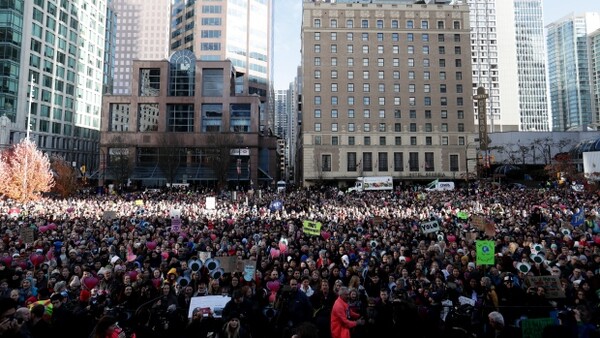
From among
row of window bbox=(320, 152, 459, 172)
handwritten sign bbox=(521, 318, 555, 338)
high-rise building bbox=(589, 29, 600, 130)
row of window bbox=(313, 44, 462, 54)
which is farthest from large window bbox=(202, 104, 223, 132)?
high-rise building bbox=(589, 29, 600, 130)

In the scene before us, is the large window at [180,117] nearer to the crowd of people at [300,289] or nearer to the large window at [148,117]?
the large window at [148,117]

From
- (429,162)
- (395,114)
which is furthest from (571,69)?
(395,114)

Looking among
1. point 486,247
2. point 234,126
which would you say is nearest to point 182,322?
point 486,247

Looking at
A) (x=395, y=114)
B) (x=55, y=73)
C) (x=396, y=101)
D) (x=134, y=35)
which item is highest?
(x=134, y=35)

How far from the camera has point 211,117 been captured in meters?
66.5

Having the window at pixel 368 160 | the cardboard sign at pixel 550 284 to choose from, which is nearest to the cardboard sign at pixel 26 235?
the cardboard sign at pixel 550 284

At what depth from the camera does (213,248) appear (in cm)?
1436

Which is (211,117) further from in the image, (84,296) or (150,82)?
(84,296)

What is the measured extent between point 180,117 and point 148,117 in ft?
22.4

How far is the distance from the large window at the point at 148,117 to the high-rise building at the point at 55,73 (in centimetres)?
1681

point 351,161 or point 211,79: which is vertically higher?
point 211,79

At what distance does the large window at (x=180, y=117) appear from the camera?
2623 inches

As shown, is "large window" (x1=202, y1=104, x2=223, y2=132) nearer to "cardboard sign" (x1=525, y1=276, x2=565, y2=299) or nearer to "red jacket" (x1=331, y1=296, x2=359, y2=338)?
"cardboard sign" (x1=525, y1=276, x2=565, y2=299)

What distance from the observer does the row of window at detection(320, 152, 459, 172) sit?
67750 mm
